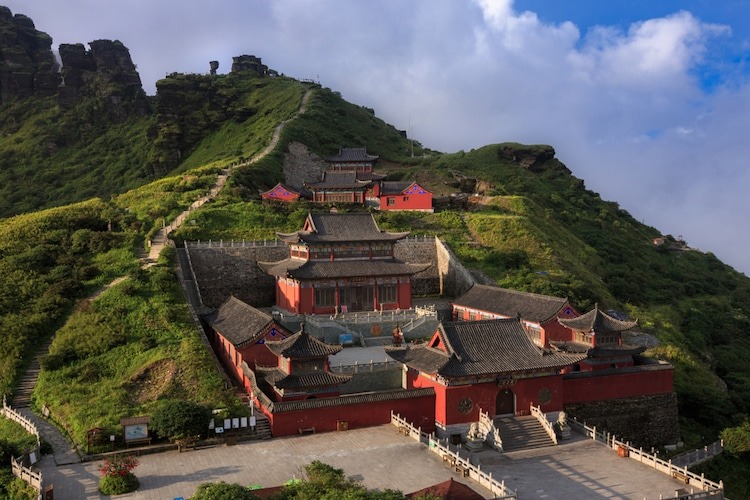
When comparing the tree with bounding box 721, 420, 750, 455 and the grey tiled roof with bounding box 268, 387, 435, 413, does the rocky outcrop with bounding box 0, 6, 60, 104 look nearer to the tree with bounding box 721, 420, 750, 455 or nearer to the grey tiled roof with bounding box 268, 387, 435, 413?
the grey tiled roof with bounding box 268, 387, 435, 413

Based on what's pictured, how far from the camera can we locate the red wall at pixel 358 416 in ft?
94.6

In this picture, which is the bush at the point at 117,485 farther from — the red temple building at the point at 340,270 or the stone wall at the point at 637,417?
the red temple building at the point at 340,270

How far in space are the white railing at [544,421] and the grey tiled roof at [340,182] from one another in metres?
43.5

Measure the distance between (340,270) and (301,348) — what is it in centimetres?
1659

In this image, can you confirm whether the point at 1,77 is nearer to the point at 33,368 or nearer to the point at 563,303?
the point at 33,368

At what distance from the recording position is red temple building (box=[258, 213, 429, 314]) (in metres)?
46.2

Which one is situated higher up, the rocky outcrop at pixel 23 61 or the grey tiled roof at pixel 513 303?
the rocky outcrop at pixel 23 61

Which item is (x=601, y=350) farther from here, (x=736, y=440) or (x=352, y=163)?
(x=352, y=163)

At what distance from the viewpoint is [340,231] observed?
49.1 m

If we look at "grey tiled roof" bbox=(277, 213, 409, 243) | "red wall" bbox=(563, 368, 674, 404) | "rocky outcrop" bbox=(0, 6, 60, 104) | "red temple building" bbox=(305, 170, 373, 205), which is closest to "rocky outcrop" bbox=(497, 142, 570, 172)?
"red temple building" bbox=(305, 170, 373, 205)

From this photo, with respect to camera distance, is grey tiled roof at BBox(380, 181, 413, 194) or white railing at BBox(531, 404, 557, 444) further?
grey tiled roof at BBox(380, 181, 413, 194)

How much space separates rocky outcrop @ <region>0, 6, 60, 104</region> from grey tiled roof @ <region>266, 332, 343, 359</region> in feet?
359

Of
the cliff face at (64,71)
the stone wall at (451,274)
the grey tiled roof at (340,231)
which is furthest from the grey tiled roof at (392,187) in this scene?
the cliff face at (64,71)

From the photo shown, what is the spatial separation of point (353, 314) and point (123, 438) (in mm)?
21167
